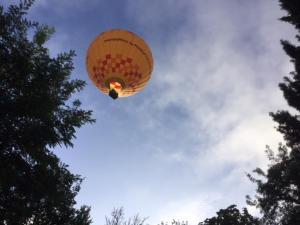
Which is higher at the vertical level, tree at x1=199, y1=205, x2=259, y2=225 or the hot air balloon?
tree at x1=199, y1=205, x2=259, y2=225

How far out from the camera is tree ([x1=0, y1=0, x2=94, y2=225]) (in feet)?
26.6

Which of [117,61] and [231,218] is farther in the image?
[231,218]

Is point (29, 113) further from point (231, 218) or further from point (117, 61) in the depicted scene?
point (231, 218)

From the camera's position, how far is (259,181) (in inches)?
1069

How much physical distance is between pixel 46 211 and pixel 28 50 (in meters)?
7.65

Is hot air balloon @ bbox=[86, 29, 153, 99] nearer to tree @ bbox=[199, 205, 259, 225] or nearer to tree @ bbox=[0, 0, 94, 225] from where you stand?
tree @ bbox=[0, 0, 94, 225]

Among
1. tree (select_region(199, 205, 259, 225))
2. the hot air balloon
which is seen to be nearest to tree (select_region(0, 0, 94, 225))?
the hot air balloon

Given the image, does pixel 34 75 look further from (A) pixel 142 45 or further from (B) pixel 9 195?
(B) pixel 9 195

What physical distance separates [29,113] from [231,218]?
2511 cm

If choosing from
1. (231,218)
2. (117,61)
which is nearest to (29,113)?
(117,61)

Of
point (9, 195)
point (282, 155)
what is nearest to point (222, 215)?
point (282, 155)

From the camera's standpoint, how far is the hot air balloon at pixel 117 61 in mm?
9133

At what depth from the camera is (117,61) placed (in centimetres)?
912

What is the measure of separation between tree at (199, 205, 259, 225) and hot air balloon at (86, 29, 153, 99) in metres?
22.8
